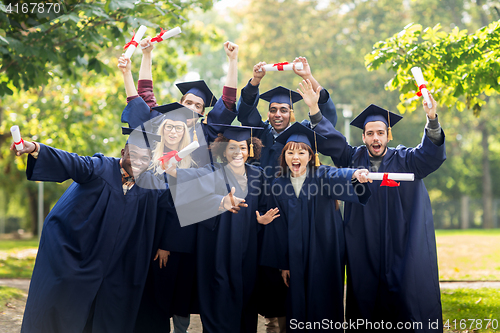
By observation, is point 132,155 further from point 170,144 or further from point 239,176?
point 239,176

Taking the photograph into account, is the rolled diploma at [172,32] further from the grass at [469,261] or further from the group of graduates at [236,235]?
the grass at [469,261]

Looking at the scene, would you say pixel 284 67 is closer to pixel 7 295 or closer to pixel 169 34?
pixel 169 34

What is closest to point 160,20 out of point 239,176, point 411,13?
point 239,176

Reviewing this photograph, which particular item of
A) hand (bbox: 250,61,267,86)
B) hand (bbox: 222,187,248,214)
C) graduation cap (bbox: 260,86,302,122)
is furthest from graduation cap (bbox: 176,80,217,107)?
hand (bbox: 222,187,248,214)

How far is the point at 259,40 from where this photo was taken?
73.8 feet

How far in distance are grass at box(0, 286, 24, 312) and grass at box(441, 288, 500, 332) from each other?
575 cm

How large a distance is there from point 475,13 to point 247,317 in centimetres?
2355

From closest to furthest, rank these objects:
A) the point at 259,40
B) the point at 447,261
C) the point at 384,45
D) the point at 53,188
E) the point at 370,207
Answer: the point at 370,207 → the point at 384,45 → the point at 447,261 → the point at 53,188 → the point at 259,40

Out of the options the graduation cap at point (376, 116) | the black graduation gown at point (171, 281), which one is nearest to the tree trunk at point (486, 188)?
the graduation cap at point (376, 116)

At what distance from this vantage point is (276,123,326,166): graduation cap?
4.46 meters

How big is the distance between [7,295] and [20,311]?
2.20ft

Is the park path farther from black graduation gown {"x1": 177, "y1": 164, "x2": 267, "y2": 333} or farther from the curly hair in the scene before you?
the curly hair

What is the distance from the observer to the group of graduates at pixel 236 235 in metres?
3.96

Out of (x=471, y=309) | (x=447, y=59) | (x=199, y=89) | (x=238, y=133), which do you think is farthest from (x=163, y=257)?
(x=447, y=59)
